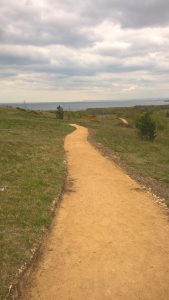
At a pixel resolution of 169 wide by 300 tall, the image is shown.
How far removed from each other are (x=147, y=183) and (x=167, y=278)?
26.5 feet

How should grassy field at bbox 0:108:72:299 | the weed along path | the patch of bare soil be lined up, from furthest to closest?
the patch of bare soil, grassy field at bbox 0:108:72:299, the weed along path

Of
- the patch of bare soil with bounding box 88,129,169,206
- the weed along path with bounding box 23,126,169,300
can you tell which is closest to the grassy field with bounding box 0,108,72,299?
the weed along path with bounding box 23,126,169,300

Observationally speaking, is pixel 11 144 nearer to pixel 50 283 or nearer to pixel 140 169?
pixel 140 169

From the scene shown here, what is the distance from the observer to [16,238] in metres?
9.20

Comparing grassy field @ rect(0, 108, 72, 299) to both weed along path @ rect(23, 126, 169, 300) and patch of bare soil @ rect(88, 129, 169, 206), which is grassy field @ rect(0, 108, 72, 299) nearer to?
weed along path @ rect(23, 126, 169, 300)

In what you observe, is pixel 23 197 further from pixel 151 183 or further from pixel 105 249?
pixel 151 183

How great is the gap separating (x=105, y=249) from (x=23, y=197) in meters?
→ 4.40

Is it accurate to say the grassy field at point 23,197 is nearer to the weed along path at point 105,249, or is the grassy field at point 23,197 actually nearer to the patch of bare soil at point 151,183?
the weed along path at point 105,249

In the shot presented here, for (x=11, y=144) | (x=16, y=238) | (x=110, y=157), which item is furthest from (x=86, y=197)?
(x=11, y=144)

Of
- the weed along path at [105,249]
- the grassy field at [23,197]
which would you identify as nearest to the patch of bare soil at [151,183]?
the weed along path at [105,249]

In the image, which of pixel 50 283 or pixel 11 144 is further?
pixel 11 144

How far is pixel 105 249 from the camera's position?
29.7 feet

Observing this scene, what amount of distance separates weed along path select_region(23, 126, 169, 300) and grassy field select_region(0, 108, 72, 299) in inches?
17.5

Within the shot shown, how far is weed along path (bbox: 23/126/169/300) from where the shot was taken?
7336mm
